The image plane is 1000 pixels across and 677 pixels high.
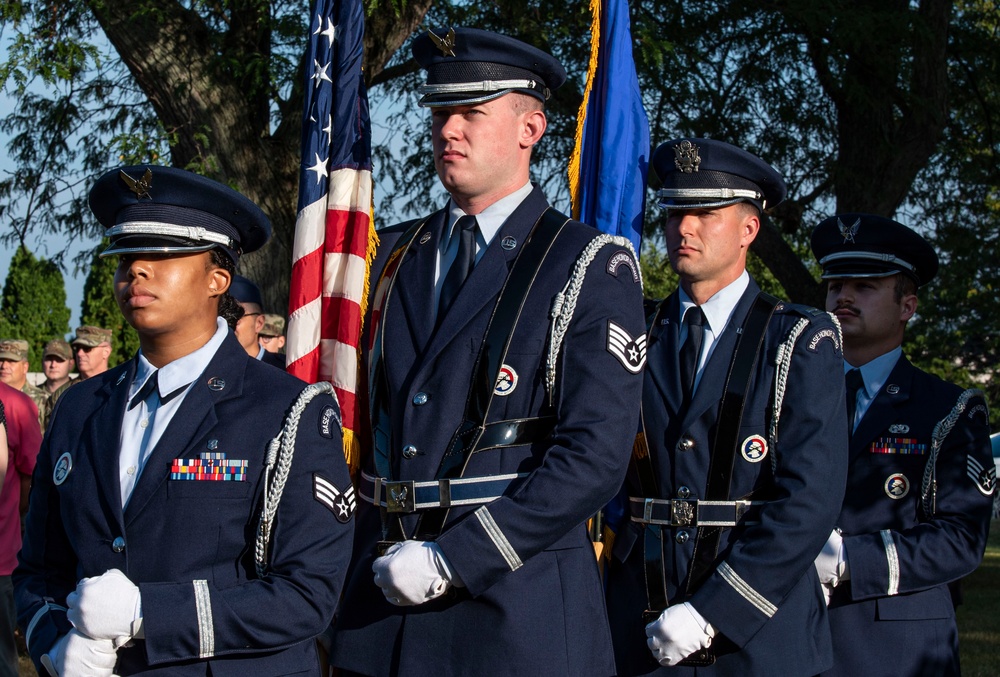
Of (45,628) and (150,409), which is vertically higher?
(150,409)

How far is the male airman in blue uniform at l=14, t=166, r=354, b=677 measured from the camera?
2.69m

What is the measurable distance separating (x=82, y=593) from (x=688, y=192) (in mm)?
1971

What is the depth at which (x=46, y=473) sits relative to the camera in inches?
119

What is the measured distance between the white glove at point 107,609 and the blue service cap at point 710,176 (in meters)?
1.84

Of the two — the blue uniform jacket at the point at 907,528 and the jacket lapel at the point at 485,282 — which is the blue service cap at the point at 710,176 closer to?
the jacket lapel at the point at 485,282

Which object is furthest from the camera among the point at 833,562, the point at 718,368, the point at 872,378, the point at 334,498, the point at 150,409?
the point at 872,378

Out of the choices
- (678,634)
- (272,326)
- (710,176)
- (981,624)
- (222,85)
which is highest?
(222,85)

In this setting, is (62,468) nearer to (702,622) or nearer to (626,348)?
(626,348)

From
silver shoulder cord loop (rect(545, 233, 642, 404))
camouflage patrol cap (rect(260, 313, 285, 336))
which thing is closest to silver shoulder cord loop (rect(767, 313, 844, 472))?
silver shoulder cord loop (rect(545, 233, 642, 404))

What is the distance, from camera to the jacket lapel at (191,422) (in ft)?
9.19

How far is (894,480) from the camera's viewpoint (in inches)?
156

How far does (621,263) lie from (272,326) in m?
4.72

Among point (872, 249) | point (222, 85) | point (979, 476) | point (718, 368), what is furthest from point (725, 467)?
point (222, 85)

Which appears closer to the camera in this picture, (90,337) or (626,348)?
(626,348)
